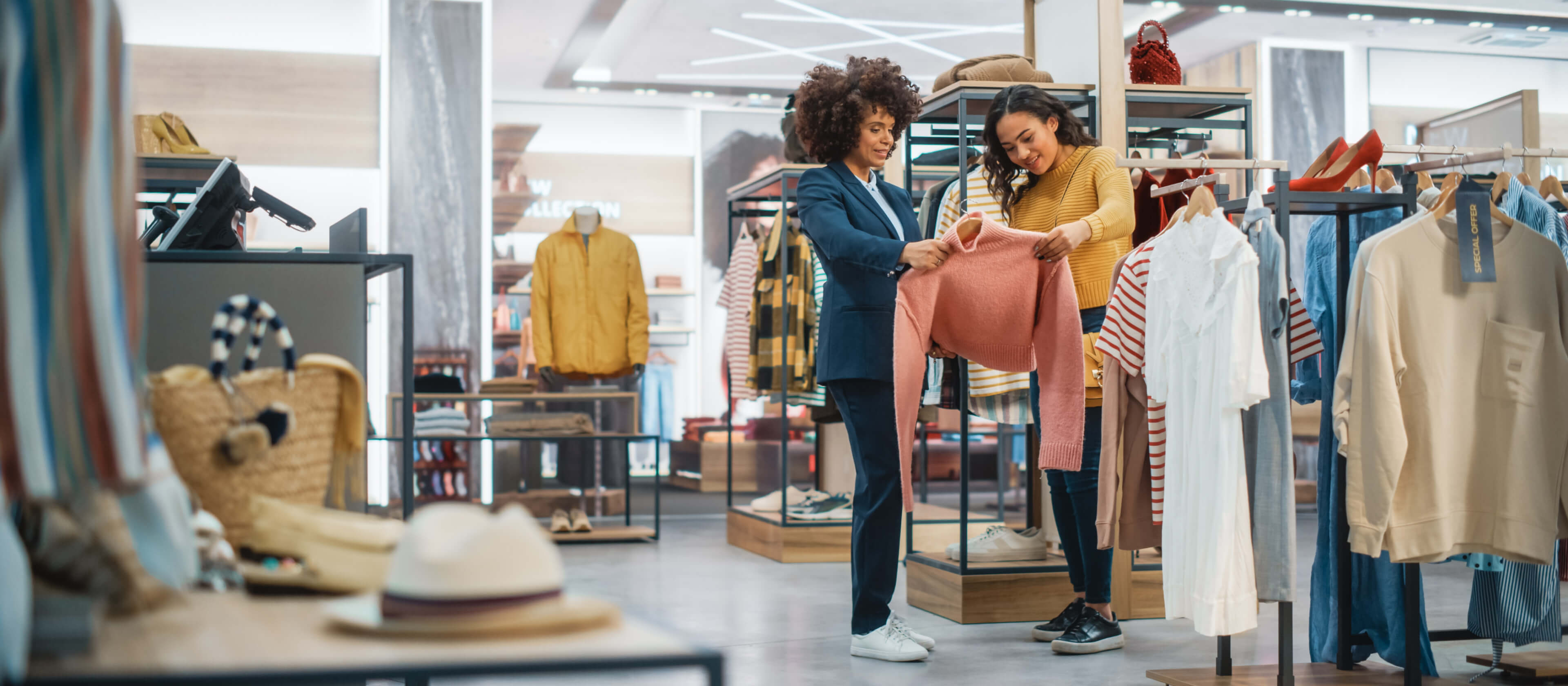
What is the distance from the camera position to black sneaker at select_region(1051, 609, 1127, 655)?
3369 mm

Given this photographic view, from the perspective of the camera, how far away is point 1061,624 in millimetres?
3596

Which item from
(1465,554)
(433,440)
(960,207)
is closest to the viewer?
(1465,554)

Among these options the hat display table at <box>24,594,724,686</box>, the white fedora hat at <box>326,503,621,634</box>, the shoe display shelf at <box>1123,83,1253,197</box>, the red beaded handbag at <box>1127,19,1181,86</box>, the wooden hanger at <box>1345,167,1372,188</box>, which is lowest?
the hat display table at <box>24,594,724,686</box>

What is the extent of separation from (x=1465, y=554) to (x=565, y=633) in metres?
2.47

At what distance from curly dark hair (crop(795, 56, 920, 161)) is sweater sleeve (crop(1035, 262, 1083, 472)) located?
59 centimetres

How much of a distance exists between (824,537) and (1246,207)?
3.07m

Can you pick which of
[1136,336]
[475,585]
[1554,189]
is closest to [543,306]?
[1136,336]

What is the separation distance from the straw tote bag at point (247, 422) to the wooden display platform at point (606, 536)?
4553 mm

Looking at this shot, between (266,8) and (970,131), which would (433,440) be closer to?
(266,8)

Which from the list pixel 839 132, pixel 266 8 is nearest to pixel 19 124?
pixel 839 132

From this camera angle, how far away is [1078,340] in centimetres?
315

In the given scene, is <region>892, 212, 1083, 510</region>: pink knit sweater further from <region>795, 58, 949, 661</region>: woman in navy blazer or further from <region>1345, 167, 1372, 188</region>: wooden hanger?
<region>1345, 167, 1372, 188</region>: wooden hanger

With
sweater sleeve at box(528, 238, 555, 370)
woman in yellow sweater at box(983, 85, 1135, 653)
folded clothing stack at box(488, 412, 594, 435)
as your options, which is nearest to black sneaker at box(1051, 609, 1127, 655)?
woman in yellow sweater at box(983, 85, 1135, 653)

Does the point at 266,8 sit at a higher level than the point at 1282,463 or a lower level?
higher
